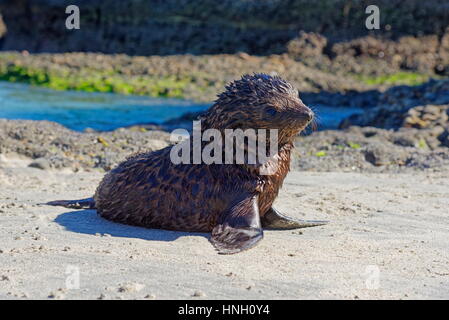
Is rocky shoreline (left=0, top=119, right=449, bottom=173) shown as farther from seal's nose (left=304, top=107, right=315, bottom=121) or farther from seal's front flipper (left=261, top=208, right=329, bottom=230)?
seal's nose (left=304, top=107, right=315, bottom=121)

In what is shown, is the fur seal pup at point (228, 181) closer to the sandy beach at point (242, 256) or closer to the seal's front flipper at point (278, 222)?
the seal's front flipper at point (278, 222)

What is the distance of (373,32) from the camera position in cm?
3155

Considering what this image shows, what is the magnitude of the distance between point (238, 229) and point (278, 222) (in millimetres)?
705

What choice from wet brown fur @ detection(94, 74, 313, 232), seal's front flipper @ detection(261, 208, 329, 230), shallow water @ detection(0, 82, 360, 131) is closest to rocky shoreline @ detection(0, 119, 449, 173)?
wet brown fur @ detection(94, 74, 313, 232)

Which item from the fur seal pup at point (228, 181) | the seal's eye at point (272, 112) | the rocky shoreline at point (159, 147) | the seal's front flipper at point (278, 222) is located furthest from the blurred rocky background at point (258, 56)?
the seal's eye at point (272, 112)

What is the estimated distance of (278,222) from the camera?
20.1ft

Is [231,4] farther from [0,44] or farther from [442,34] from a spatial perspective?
[0,44]

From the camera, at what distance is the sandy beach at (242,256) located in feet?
14.3

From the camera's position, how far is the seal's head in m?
5.67

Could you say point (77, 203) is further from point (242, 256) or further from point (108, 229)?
point (242, 256)

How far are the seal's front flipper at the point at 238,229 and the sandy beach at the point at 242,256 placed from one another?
0.09 m
